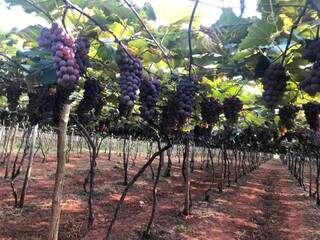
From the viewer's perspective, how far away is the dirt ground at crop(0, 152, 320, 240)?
12.2 m

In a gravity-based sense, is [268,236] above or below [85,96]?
below

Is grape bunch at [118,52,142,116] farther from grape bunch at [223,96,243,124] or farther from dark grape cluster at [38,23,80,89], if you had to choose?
grape bunch at [223,96,243,124]

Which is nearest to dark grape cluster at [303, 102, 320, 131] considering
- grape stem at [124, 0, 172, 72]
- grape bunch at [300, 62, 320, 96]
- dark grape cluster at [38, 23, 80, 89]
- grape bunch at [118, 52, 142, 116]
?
grape stem at [124, 0, 172, 72]

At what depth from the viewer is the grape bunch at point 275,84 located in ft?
10.6

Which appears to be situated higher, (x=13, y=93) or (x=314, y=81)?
(x=13, y=93)

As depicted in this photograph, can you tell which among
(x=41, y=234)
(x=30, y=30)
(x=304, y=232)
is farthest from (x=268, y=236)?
(x=30, y=30)

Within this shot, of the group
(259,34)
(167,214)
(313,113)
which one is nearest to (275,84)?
(259,34)

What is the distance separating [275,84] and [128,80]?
3.75 feet

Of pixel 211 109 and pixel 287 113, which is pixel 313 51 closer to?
pixel 287 113

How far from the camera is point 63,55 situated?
2703 mm

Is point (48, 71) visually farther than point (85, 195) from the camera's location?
No

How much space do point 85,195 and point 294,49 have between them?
1494 centimetres

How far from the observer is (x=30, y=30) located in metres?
3.87

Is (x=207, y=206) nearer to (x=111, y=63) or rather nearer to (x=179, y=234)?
(x=179, y=234)
